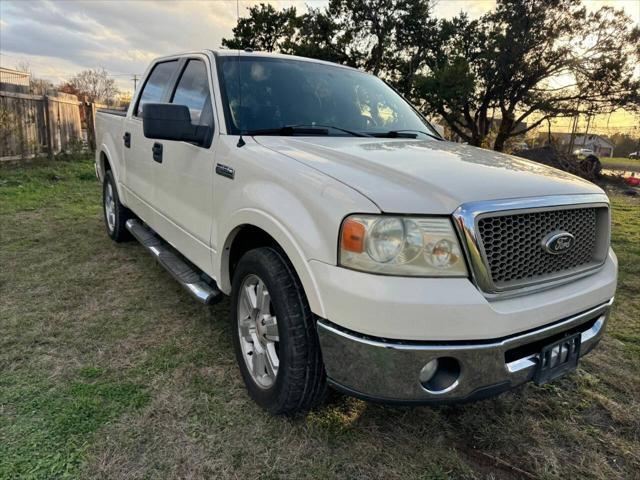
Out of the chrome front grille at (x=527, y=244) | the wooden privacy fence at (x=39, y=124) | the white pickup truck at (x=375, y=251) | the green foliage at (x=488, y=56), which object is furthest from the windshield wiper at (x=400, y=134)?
the green foliage at (x=488, y=56)

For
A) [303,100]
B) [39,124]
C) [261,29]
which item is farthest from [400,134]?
[261,29]

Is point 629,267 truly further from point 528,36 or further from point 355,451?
point 528,36

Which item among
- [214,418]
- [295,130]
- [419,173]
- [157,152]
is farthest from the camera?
[157,152]

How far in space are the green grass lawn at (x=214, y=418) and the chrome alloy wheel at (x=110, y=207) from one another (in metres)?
1.64

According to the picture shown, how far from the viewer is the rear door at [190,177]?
2.88m

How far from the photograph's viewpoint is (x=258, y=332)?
2.44 m

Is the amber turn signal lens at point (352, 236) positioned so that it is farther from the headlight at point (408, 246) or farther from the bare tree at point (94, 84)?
the bare tree at point (94, 84)

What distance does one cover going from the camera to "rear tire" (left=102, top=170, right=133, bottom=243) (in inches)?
196

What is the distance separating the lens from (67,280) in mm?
4164

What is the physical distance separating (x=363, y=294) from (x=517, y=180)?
0.95m

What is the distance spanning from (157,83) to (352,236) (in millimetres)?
3144

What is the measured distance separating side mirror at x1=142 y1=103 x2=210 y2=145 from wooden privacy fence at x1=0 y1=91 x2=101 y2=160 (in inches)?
358

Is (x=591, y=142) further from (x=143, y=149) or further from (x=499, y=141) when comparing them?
(x=143, y=149)

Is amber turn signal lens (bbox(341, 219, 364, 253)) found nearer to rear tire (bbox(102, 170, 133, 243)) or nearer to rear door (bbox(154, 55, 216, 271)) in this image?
rear door (bbox(154, 55, 216, 271))
